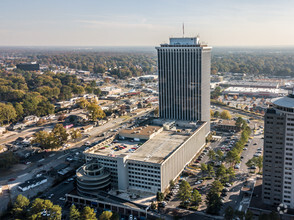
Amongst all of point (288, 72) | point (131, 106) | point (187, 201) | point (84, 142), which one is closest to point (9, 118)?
point (84, 142)

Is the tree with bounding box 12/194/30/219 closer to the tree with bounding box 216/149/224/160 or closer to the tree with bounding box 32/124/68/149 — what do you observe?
the tree with bounding box 32/124/68/149

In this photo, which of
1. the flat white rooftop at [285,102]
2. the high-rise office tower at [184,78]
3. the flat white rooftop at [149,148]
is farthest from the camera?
the high-rise office tower at [184,78]

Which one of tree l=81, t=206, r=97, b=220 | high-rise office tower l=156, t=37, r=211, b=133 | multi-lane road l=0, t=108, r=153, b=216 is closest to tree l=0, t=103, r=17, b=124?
multi-lane road l=0, t=108, r=153, b=216

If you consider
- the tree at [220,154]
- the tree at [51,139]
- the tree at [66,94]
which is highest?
the tree at [66,94]

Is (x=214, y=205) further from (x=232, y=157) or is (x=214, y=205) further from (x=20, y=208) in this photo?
(x=20, y=208)

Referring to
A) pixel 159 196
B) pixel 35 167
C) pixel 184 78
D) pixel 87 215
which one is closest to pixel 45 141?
pixel 35 167

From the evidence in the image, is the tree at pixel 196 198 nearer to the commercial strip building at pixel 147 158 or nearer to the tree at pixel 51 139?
the commercial strip building at pixel 147 158

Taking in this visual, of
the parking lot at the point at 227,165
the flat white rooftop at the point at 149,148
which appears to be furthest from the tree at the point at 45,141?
the parking lot at the point at 227,165
